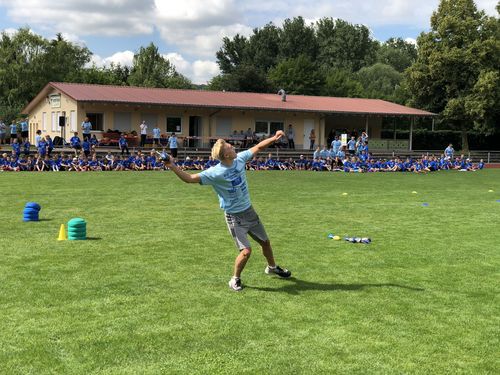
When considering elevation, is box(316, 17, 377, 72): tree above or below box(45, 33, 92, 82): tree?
above

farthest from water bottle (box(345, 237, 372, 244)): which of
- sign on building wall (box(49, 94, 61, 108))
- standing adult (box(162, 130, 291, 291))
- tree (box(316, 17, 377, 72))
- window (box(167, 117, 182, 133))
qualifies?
tree (box(316, 17, 377, 72))

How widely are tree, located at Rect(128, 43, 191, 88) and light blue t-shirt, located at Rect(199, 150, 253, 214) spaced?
7106 centimetres

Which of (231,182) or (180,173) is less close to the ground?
(180,173)

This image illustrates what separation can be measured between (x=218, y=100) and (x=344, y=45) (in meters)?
61.7

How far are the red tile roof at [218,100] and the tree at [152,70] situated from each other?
1248 inches

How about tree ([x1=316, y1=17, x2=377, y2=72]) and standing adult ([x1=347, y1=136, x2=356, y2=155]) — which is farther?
tree ([x1=316, y1=17, x2=377, y2=72])

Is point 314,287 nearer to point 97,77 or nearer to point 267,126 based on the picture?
point 267,126

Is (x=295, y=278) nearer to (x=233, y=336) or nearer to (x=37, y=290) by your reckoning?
(x=233, y=336)

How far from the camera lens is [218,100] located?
4172 centimetres

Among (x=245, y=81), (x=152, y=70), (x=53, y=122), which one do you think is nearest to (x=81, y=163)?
(x=53, y=122)

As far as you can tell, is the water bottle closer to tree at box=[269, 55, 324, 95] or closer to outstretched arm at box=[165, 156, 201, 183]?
outstretched arm at box=[165, 156, 201, 183]

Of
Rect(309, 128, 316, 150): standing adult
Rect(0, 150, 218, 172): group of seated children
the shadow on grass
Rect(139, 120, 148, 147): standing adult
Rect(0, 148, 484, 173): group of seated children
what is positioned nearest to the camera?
the shadow on grass

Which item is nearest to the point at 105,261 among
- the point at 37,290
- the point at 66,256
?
the point at 66,256

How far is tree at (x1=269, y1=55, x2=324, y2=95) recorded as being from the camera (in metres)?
68.6
